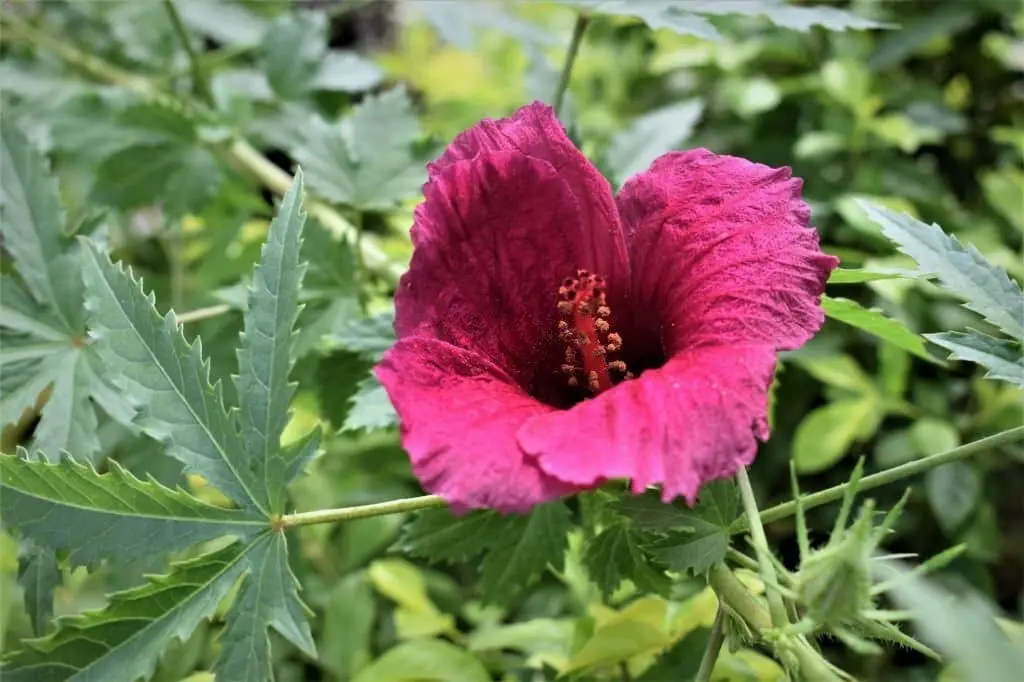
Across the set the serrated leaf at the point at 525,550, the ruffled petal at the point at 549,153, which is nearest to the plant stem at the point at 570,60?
the ruffled petal at the point at 549,153

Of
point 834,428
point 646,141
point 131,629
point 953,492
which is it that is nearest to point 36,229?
point 131,629

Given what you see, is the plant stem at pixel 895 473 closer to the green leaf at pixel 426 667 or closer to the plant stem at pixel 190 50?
the green leaf at pixel 426 667

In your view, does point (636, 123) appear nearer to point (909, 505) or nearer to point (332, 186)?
point (332, 186)

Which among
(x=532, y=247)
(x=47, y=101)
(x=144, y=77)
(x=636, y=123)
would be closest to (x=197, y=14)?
(x=144, y=77)

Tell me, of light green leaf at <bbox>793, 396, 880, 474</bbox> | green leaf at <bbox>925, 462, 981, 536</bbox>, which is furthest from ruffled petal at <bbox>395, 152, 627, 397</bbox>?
green leaf at <bbox>925, 462, 981, 536</bbox>

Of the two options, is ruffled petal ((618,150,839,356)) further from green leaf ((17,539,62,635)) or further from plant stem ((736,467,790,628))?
green leaf ((17,539,62,635))

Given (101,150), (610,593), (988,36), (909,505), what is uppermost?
(101,150)
